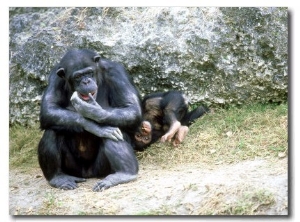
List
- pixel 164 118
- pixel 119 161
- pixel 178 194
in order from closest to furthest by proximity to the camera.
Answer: pixel 178 194 < pixel 119 161 < pixel 164 118

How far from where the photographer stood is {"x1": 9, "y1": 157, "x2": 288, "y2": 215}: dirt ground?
407 cm

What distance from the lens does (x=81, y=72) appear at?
14.7ft

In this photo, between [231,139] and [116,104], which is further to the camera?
[231,139]

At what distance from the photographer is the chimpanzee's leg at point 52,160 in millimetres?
4539

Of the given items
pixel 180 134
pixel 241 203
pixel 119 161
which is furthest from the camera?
pixel 180 134

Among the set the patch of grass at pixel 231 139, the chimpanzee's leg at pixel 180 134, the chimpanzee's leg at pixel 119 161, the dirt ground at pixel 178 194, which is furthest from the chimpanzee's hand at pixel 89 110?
the chimpanzee's leg at pixel 180 134

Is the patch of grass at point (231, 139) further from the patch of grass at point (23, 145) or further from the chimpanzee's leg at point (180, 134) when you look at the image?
the patch of grass at point (23, 145)

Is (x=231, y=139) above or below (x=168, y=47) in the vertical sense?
below

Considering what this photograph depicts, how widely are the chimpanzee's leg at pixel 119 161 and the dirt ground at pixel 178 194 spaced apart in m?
0.06

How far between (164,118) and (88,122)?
726 mm

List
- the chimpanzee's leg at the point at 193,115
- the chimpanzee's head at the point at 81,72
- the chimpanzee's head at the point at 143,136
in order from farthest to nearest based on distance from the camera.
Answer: the chimpanzee's leg at the point at 193,115 → the chimpanzee's head at the point at 143,136 → the chimpanzee's head at the point at 81,72

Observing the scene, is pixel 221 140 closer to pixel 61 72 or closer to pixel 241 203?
pixel 241 203

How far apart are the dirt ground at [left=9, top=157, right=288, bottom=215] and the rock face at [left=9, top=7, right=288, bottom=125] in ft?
2.64

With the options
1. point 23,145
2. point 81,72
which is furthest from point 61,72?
point 23,145
